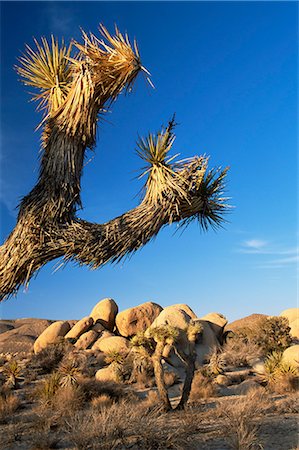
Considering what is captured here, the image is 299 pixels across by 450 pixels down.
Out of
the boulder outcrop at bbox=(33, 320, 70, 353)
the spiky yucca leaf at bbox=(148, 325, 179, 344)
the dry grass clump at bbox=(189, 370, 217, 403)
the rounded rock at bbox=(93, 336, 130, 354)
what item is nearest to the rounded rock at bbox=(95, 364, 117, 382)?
the dry grass clump at bbox=(189, 370, 217, 403)

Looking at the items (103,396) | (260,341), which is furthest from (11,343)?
(103,396)

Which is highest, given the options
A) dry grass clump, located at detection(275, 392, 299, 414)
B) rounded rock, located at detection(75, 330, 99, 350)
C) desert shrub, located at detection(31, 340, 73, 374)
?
rounded rock, located at detection(75, 330, 99, 350)

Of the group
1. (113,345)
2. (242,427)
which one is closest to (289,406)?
(242,427)

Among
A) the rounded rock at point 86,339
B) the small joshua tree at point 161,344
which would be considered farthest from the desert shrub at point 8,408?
the rounded rock at point 86,339

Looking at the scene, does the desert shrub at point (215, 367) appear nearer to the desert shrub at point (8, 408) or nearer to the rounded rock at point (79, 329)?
the desert shrub at point (8, 408)

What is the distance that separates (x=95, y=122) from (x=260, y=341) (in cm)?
1768

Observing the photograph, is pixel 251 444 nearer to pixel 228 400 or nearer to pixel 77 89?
pixel 228 400

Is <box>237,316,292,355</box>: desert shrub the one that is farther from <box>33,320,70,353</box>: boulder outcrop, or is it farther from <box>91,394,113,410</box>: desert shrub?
<box>91,394,113,410</box>: desert shrub

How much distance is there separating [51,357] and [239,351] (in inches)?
362

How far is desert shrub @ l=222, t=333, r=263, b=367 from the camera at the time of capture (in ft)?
66.4

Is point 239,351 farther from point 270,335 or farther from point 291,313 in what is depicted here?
point 291,313

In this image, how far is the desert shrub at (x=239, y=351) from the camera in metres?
20.2

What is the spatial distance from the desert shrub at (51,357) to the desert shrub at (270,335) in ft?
31.7

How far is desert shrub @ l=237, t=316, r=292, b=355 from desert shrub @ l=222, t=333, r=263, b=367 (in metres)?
0.31
